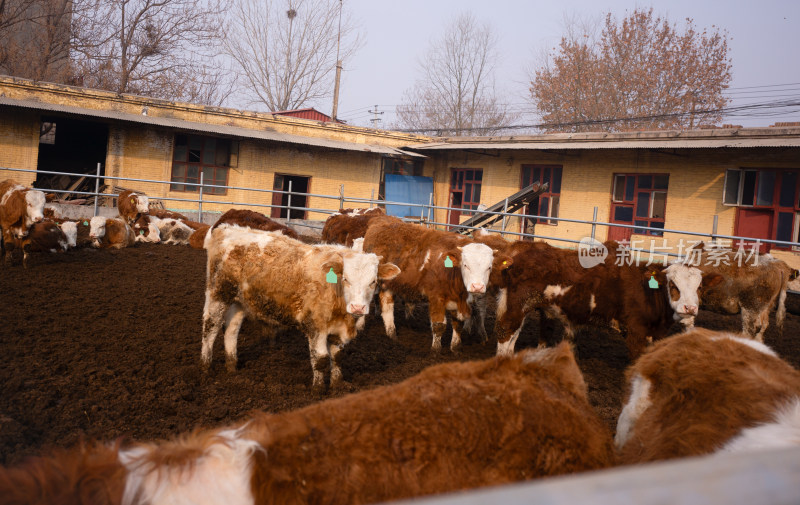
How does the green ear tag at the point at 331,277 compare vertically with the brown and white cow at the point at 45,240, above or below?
above

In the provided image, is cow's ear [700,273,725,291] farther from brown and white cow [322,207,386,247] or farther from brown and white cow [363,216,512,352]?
brown and white cow [322,207,386,247]

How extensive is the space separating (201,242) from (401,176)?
625 inches

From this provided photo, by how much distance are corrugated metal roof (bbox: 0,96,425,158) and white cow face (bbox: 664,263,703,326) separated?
58.0ft

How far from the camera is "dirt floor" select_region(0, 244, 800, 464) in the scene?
4.51 metres

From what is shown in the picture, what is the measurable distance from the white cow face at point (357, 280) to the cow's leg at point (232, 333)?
1262 millimetres

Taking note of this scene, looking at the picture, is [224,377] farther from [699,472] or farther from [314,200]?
[314,200]

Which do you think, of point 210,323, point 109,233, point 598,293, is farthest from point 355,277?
point 109,233

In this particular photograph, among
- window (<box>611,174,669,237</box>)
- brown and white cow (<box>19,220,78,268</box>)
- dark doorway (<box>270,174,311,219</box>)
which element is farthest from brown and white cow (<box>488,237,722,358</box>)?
dark doorway (<box>270,174,311,219</box>)

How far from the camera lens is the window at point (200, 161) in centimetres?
2225

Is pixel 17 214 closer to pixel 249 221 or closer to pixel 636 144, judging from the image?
pixel 249 221

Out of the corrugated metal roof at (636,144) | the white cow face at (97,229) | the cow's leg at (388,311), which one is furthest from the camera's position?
the corrugated metal roof at (636,144)

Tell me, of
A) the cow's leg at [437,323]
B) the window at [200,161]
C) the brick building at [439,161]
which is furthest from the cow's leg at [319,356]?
the window at [200,161]

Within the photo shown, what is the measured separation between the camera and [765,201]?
16969 millimetres

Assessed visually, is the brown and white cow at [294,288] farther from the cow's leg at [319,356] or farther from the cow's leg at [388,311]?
the cow's leg at [388,311]
